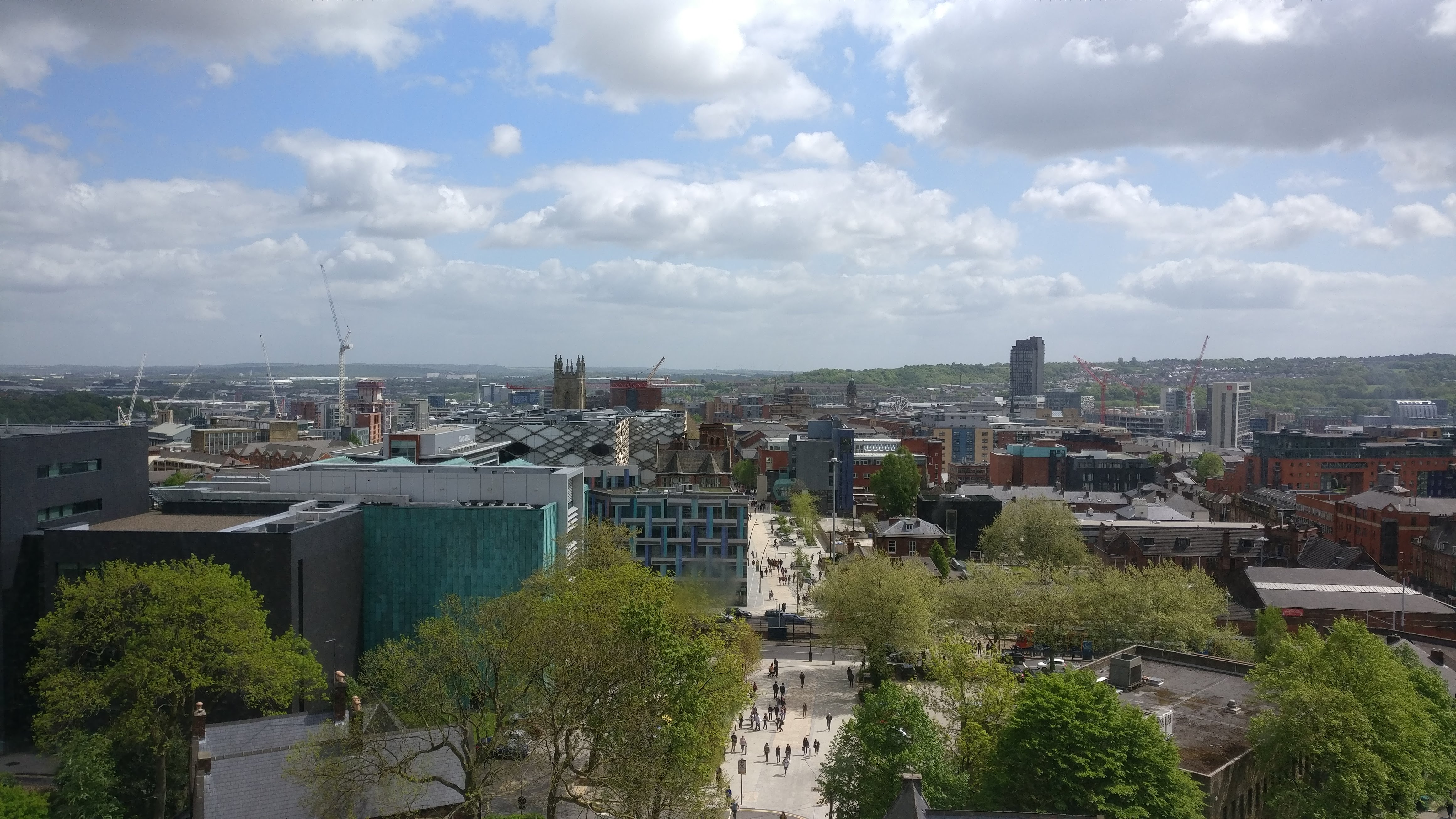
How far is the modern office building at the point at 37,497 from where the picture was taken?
40938mm

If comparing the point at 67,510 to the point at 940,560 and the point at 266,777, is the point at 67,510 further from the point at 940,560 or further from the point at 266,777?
the point at 940,560

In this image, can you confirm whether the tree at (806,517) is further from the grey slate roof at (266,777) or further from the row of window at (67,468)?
the grey slate roof at (266,777)

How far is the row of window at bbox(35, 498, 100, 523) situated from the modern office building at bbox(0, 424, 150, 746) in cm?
3

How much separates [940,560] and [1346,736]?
4595cm

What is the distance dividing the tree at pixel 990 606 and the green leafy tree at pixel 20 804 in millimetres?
41266

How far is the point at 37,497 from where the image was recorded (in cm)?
4266

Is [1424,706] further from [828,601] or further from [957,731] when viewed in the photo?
[828,601]

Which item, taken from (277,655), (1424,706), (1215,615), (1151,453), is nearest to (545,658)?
(277,655)

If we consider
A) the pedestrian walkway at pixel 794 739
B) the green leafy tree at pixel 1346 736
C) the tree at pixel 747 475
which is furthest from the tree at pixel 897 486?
the green leafy tree at pixel 1346 736

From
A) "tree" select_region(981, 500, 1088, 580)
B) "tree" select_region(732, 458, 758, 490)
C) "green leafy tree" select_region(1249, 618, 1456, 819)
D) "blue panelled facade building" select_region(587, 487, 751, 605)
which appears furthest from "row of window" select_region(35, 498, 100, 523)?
A: "tree" select_region(732, 458, 758, 490)

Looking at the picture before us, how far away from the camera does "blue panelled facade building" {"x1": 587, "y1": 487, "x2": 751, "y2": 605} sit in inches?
2714

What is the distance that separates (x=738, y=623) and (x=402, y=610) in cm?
1610

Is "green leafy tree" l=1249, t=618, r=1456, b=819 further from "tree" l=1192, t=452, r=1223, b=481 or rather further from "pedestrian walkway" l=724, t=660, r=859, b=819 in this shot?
"tree" l=1192, t=452, r=1223, b=481

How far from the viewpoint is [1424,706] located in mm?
35375
